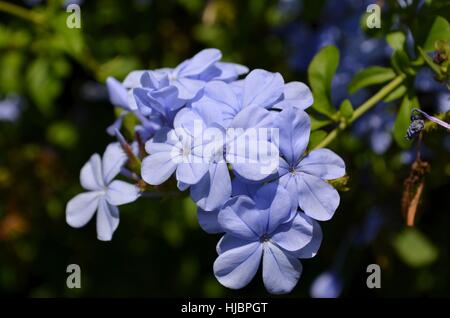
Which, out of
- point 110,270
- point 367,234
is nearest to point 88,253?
point 110,270

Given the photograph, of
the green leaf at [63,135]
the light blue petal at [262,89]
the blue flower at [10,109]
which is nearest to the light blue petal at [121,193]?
the light blue petal at [262,89]

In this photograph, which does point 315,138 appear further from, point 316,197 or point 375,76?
point 375,76

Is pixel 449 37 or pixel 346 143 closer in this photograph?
pixel 449 37

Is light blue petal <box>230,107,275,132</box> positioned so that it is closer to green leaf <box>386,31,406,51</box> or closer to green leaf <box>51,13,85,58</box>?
green leaf <box>386,31,406,51</box>

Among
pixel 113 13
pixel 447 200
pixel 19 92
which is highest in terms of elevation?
pixel 113 13

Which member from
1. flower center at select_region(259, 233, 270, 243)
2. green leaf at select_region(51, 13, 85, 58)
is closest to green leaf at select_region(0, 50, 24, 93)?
green leaf at select_region(51, 13, 85, 58)

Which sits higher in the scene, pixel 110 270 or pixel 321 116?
pixel 321 116
